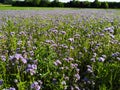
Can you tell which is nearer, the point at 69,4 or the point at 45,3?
the point at 45,3

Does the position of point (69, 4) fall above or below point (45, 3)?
below

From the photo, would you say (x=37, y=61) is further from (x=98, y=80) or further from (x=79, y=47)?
(x=79, y=47)

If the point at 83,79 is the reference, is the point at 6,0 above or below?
below

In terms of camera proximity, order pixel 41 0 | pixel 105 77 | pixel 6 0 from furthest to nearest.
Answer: pixel 6 0 → pixel 41 0 → pixel 105 77

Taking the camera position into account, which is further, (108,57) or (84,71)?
(108,57)

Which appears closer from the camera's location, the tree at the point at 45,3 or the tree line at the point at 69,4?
the tree line at the point at 69,4

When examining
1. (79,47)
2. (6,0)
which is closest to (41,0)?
(6,0)

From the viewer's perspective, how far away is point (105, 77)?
4281 millimetres

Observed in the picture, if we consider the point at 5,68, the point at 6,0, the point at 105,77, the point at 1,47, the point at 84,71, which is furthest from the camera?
the point at 6,0

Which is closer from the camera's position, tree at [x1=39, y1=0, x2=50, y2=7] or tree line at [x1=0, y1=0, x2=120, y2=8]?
tree line at [x1=0, y1=0, x2=120, y2=8]

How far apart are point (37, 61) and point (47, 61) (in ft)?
0.48

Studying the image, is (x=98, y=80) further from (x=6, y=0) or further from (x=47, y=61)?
(x=6, y=0)

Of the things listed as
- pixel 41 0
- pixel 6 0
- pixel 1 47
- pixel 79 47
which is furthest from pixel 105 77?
pixel 6 0

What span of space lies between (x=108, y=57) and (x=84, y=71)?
56 centimetres
